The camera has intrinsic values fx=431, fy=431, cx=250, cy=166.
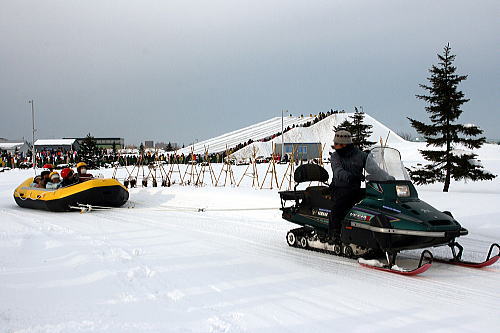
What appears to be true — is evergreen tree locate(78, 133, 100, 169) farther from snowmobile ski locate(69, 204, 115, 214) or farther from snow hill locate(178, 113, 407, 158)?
snowmobile ski locate(69, 204, 115, 214)

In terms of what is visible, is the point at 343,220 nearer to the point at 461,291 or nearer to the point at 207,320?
the point at 461,291

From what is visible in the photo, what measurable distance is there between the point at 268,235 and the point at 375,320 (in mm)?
4061

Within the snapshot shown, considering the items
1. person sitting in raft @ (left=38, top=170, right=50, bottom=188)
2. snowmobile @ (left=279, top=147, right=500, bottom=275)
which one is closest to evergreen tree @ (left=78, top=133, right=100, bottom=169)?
person sitting in raft @ (left=38, top=170, right=50, bottom=188)

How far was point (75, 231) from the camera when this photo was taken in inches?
312

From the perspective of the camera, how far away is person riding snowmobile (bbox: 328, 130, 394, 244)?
5.73m

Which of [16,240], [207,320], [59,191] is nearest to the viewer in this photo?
A: [207,320]

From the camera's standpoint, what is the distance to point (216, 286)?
456 centimetres

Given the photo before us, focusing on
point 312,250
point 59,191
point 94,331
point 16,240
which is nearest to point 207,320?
point 94,331

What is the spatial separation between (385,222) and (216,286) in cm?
209

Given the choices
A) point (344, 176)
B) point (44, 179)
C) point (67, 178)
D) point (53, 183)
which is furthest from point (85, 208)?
point (344, 176)

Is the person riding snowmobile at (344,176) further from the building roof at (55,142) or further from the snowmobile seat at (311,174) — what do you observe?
the building roof at (55,142)

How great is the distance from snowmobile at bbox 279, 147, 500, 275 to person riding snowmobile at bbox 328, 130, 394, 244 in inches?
4.9

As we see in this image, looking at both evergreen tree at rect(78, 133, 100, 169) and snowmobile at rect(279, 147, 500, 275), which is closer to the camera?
snowmobile at rect(279, 147, 500, 275)

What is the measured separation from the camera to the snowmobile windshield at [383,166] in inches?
218
